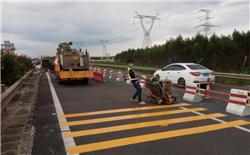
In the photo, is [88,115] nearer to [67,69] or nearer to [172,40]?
[67,69]

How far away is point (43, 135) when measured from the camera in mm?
5930

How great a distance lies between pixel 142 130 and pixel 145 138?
60 cm

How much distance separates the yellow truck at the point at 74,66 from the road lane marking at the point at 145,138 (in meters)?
12.1

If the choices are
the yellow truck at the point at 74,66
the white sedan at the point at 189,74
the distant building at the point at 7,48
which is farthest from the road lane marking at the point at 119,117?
the yellow truck at the point at 74,66

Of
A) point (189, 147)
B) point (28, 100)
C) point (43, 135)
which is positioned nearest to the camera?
point (189, 147)

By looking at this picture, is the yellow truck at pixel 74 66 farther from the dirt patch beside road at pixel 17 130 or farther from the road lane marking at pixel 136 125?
the road lane marking at pixel 136 125

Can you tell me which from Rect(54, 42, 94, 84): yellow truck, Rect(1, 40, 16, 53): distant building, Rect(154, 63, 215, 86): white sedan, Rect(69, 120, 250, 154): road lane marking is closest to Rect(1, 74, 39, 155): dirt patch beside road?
Rect(69, 120, 250, 154): road lane marking

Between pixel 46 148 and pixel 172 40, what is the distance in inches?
1308

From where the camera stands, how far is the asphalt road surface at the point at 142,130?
5012mm

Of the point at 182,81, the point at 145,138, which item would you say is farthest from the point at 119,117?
the point at 182,81

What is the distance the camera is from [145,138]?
5637mm

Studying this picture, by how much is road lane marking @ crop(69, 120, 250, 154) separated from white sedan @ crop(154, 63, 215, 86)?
735cm

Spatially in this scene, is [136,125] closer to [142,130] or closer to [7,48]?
[142,130]

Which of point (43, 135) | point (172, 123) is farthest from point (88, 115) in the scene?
point (172, 123)
